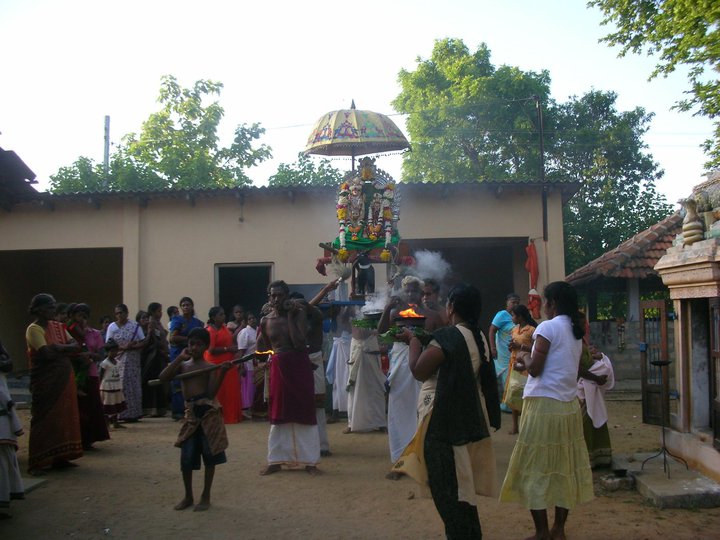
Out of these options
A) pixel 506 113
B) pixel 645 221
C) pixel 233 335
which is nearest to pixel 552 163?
pixel 506 113

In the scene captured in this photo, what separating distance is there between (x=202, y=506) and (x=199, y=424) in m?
0.70

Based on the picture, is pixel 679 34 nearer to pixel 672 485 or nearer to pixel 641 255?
pixel 641 255

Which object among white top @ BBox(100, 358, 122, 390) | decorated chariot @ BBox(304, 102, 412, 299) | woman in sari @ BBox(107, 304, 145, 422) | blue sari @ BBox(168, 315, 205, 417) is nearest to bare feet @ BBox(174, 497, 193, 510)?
decorated chariot @ BBox(304, 102, 412, 299)

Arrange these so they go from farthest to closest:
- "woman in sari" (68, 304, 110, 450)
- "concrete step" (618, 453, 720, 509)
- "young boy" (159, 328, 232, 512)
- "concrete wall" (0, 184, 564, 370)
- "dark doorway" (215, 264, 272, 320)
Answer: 1. "dark doorway" (215, 264, 272, 320)
2. "concrete wall" (0, 184, 564, 370)
3. "woman in sari" (68, 304, 110, 450)
4. "young boy" (159, 328, 232, 512)
5. "concrete step" (618, 453, 720, 509)

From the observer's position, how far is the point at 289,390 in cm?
725

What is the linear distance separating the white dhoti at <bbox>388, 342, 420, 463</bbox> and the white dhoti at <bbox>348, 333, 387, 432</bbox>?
6.31ft

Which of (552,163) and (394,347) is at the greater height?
(552,163)

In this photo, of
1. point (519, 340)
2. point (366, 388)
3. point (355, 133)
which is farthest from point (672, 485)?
point (355, 133)

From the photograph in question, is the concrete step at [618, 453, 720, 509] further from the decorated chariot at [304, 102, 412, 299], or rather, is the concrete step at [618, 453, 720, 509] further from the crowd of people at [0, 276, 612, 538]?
the decorated chariot at [304, 102, 412, 299]

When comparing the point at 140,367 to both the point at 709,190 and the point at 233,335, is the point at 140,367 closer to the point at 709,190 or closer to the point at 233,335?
the point at 233,335

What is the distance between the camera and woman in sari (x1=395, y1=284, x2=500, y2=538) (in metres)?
4.26

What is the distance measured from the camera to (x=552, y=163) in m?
29.3

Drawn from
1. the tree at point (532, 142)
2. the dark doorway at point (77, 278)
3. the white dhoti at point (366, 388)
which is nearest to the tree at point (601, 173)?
the tree at point (532, 142)

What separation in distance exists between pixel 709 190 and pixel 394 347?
3447 mm
